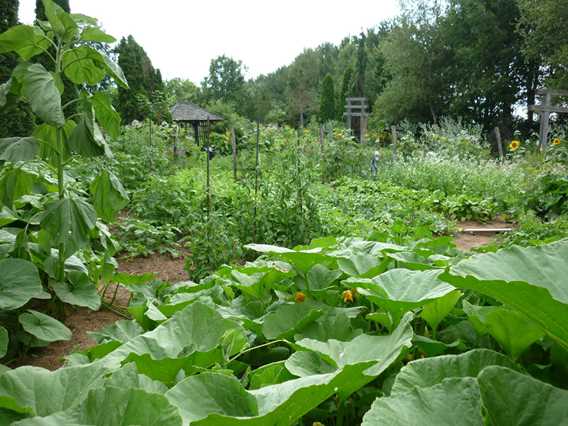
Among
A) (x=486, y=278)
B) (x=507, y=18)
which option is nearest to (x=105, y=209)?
(x=486, y=278)

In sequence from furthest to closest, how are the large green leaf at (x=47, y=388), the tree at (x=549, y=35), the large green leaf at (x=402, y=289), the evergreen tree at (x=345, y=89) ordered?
the evergreen tree at (x=345, y=89)
the tree at (x=549, y=35)
the large green leaf at (x=402, y=289)
the large green leaf at (x=47, y=388)

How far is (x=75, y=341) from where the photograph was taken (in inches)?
120

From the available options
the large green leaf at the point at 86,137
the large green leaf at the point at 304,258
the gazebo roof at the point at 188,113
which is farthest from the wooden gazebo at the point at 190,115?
the large green leaf at the point at 304,258

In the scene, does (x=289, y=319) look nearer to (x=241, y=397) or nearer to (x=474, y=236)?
(x=241, y=397)

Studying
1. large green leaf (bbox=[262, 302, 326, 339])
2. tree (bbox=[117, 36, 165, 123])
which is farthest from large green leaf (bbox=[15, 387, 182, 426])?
tree (bbox=[117, 36, 165, 123])

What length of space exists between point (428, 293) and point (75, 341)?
2664 millimetres

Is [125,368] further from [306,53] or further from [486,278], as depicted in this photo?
[306,53]

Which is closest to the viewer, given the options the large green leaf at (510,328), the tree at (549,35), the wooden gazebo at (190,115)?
the large green leaf at (510,328)

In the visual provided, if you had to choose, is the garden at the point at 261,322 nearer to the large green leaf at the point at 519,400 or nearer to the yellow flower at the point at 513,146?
the large green leaf at the point at 519,400

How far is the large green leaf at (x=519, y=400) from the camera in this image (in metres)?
0.56

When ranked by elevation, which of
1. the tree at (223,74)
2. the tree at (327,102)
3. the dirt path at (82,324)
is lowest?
the dirt path at (82,324)

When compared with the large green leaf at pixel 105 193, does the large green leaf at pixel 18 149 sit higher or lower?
higher

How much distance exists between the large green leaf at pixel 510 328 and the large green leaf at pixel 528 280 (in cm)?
7

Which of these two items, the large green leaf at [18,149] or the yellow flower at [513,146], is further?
the yellow flower at [513,146]
